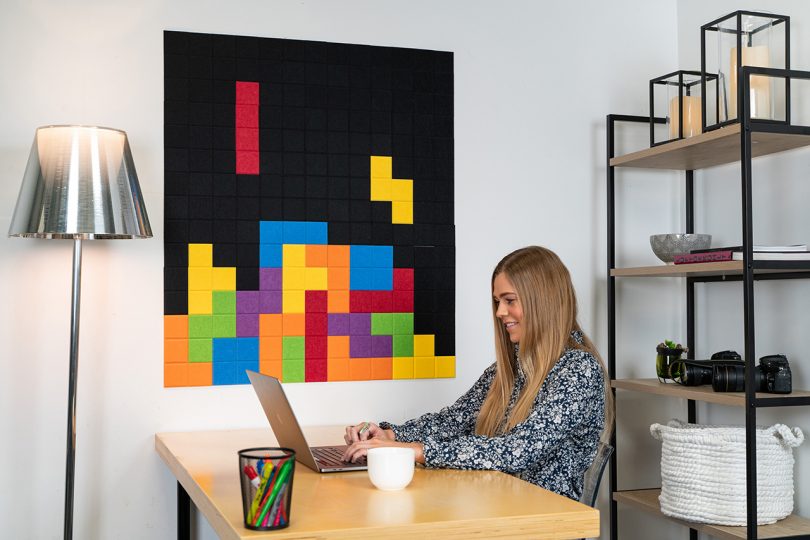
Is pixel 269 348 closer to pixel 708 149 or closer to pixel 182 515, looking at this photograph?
pixel 182 515

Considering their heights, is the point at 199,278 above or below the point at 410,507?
above

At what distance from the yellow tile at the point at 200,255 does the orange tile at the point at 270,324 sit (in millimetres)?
236

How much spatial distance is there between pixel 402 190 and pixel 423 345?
524 mm

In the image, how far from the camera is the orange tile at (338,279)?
292 cm

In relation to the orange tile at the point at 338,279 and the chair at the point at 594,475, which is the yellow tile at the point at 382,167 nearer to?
the orange tile at the point at 338,279

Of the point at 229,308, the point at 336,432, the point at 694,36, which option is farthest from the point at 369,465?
the point at 694,36

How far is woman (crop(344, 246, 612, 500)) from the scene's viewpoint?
1.98 metres

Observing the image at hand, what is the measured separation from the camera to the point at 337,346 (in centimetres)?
293

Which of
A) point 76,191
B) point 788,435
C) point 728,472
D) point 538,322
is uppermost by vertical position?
→ point 76,191

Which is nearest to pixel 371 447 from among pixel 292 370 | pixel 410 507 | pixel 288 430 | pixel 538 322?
pixel 288 430

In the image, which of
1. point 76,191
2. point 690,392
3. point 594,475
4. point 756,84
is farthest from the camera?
point 690,392

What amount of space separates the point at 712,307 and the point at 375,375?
1.22 m

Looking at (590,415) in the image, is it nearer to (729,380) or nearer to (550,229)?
(729,380)

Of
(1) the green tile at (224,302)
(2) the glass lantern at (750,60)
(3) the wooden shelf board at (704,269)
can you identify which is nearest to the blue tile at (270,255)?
(1) the green tile at (224,302)
